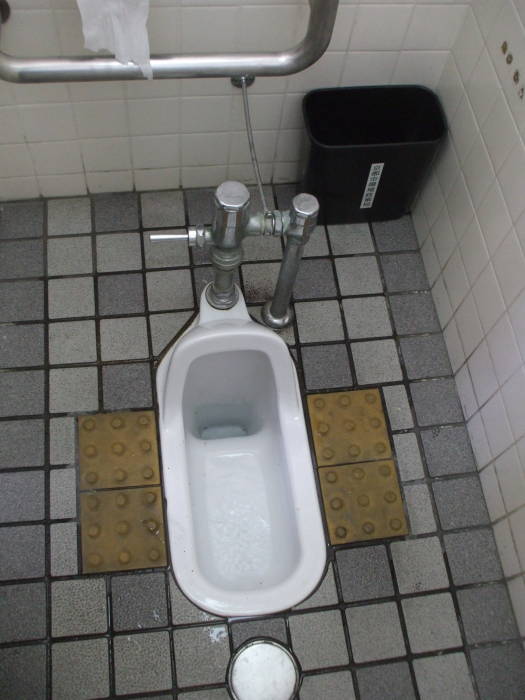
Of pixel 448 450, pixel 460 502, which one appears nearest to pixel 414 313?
pixel 448 450

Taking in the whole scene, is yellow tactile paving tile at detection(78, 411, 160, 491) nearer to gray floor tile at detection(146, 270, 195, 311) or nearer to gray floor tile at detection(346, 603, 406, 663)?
gray floor tile at detection(146, 270, 195, 311)

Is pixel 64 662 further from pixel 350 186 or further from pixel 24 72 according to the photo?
pixel 350 186

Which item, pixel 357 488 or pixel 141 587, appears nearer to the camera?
pixel 141 587

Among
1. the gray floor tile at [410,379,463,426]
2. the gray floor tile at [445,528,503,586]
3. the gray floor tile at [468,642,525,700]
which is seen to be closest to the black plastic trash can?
the gray floor tile at [410,379,463,426]

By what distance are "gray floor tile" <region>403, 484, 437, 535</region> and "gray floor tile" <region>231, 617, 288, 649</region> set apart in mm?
329

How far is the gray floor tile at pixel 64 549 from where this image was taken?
3.86ft

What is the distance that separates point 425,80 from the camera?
137 centimetres

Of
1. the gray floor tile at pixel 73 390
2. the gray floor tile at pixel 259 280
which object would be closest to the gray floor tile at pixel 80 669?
the gray floor tile at pixel 73 390

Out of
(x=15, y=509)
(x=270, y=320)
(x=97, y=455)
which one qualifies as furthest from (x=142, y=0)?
(x=15, y=509)

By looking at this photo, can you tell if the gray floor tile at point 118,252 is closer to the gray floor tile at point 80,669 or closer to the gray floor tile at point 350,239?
the gray floor tile at point 350,239

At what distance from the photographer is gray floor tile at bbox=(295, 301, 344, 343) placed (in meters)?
1.43

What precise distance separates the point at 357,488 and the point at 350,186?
68cm

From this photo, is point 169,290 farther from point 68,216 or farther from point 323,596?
point 323,596

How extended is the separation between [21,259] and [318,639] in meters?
1.04
